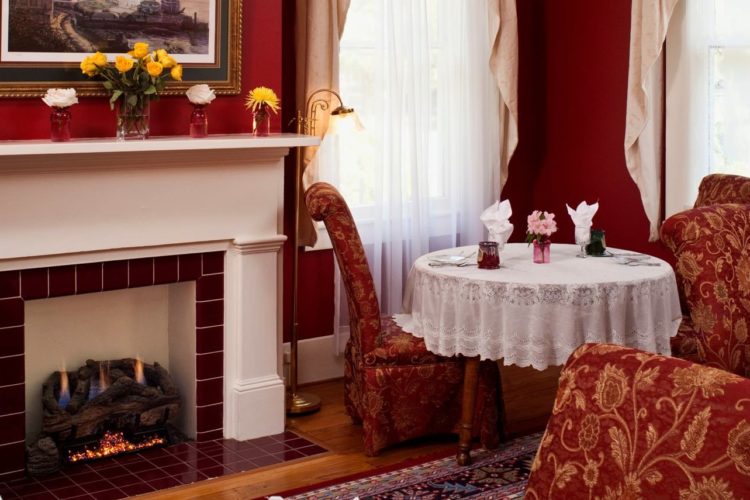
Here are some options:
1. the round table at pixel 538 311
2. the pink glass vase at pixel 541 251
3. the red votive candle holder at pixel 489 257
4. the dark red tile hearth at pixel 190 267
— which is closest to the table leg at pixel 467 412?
the round table at pixel 538 311

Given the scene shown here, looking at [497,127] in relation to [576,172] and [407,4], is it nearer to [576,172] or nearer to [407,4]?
[576,172]

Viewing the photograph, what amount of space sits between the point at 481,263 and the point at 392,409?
0.70 m

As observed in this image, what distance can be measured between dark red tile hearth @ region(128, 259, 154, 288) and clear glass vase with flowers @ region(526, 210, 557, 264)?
152cm

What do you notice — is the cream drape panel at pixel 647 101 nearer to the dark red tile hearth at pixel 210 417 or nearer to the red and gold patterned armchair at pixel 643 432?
the dark red tile hearth at pixel 210 417

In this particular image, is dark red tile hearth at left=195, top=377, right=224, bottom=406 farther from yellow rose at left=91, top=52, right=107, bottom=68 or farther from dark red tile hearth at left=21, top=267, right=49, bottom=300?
yellow rose at left=91, top=52, right=107, bottom=68

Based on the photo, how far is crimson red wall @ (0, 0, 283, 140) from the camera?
13.5ft

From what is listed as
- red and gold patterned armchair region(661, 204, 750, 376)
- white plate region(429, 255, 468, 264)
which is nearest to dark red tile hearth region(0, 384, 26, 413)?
white plate region(429, 255, 468, 264)

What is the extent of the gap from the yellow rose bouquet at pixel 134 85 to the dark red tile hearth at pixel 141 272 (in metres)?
0.51

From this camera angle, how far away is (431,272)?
4.13 meters

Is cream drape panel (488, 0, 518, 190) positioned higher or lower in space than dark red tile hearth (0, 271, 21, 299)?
higher

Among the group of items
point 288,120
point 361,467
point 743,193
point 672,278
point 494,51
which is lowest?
point 361,467

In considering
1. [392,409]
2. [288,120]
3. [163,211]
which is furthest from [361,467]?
[288,120]

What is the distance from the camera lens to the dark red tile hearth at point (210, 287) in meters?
4.45

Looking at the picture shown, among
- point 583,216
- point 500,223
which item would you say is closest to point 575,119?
point 583,216
